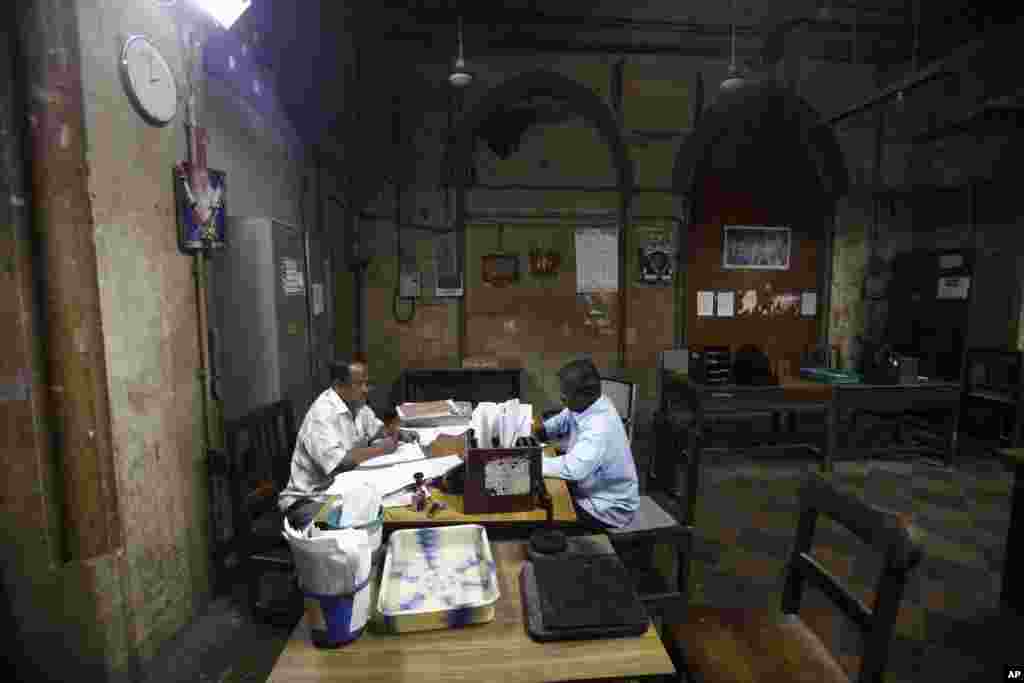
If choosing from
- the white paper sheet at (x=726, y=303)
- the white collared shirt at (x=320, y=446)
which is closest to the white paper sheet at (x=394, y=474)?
the white collared shirt at (x=320, y=446)

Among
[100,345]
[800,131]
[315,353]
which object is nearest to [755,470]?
[800,131]

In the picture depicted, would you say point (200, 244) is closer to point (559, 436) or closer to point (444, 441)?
point (444, 441)

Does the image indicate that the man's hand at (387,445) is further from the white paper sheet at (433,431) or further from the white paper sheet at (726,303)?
the white paper sheet at (726,303)

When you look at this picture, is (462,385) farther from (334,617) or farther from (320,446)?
(334,617)

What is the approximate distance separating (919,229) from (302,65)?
6517mm

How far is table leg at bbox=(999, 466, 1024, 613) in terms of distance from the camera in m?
2.53

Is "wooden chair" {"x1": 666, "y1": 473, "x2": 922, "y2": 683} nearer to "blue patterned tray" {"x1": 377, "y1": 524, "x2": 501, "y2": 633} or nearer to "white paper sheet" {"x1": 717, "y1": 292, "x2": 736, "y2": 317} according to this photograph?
"blue patterned tray" {"x1": 377, "y1": 524, "x2": 501, "y2": 633}

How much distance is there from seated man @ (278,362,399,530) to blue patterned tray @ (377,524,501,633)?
0.87 metres

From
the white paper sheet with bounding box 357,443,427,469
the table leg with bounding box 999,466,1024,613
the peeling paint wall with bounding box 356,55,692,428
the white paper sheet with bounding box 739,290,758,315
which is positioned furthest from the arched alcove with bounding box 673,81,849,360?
the white paper sheet with bounding box 357,443,427,469

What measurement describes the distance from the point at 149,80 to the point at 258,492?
1.87 m

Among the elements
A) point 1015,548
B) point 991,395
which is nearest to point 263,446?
point 1015,548

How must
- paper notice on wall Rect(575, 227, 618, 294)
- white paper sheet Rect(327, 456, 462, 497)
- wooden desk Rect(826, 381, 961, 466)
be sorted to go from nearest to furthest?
white paper sheet Rect(327, 456, 462, 497) → wooden desk Rect(826, 381, 961, 466) → paper notice on wall Rect(575, 227, 618, 294)

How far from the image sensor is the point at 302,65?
3.67 metres

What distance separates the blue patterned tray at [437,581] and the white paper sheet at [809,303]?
546 cm
